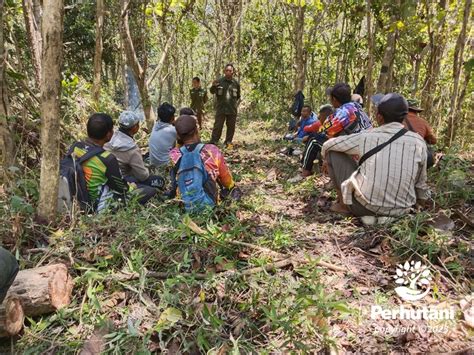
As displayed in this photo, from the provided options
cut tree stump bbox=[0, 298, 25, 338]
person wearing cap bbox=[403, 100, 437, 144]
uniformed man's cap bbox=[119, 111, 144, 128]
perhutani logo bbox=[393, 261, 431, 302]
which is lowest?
perhutani logo bbox=[393, 261, 431, 302]

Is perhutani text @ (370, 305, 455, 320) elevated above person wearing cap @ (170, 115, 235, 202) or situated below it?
below

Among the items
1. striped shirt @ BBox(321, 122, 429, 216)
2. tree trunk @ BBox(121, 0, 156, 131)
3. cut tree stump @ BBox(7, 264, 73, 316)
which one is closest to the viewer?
cut tree stump @ BBox(7, 264, 73, 316)

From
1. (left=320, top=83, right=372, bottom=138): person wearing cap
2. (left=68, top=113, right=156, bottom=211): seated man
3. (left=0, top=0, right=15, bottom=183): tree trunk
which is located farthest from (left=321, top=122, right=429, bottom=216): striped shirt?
(left=0, top=0, right=15, bottom=183): tree trunk

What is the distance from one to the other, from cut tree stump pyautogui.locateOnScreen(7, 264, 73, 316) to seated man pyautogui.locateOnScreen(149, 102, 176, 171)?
3.44 m

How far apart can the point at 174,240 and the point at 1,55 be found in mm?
2385

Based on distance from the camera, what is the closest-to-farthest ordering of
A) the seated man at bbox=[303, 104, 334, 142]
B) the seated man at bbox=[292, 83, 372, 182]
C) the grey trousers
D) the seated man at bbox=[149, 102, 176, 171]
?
the grey trousers
the seated man at bbox=[292, 83, 372, 182]
the seated man at bbox=[149, 102, 176, 171]
the seated man at bbox=[303, 104, 334, 142]

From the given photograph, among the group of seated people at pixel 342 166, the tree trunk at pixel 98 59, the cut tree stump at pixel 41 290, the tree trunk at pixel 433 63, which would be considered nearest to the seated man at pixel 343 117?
the group of seated people at pixel 342 166

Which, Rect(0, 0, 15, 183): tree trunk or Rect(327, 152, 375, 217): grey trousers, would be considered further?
Rect(327, 152, 375, 217): grey trousers

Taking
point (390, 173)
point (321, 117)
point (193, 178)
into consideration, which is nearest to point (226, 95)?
point (321, 117)

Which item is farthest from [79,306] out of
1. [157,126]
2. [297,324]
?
[157,126]

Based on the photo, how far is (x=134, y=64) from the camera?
23.6ft

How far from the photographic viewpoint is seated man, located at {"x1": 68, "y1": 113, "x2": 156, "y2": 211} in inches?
146

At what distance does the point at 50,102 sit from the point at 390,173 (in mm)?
2960

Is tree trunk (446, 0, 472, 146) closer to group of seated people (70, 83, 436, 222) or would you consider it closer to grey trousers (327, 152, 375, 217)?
group of seated people (70, 83, 436, 222)
